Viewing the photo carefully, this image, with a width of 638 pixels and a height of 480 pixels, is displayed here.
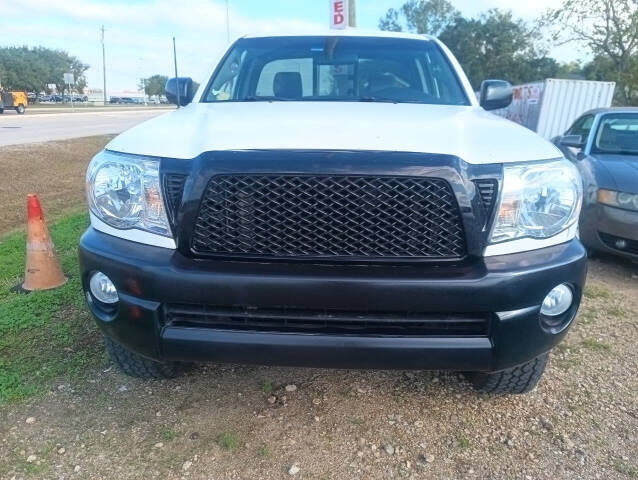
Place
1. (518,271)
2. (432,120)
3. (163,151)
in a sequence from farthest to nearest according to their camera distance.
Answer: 1. (432,120)
2. (163,151)
3. (518,271)

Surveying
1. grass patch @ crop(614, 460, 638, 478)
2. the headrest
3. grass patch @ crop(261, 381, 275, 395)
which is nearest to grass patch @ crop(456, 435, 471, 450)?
grass patch @ crop(614, 460, 638, 478)

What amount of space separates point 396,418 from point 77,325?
2.15 metres

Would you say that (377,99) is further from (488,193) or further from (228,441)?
(228,441)

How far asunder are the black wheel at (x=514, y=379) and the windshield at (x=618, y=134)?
145 inches

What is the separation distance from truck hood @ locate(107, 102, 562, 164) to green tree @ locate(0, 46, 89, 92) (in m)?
76.7

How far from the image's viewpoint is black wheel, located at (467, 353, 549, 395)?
2371mm

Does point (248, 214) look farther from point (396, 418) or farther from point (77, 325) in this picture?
point (77, 325)

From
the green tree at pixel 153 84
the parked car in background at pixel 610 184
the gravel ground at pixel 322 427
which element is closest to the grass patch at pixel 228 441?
the gravel ground at pixel 322 427

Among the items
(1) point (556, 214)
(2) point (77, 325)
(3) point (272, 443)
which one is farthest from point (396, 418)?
(2) point (77, 325)

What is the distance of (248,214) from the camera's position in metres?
1.90

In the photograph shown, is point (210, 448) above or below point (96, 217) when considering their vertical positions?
below

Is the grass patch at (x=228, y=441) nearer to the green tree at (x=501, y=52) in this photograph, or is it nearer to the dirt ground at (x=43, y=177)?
the dirt ground at (x=43, y=177)

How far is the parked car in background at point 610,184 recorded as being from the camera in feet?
14.0

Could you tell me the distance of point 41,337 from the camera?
3.10 m
